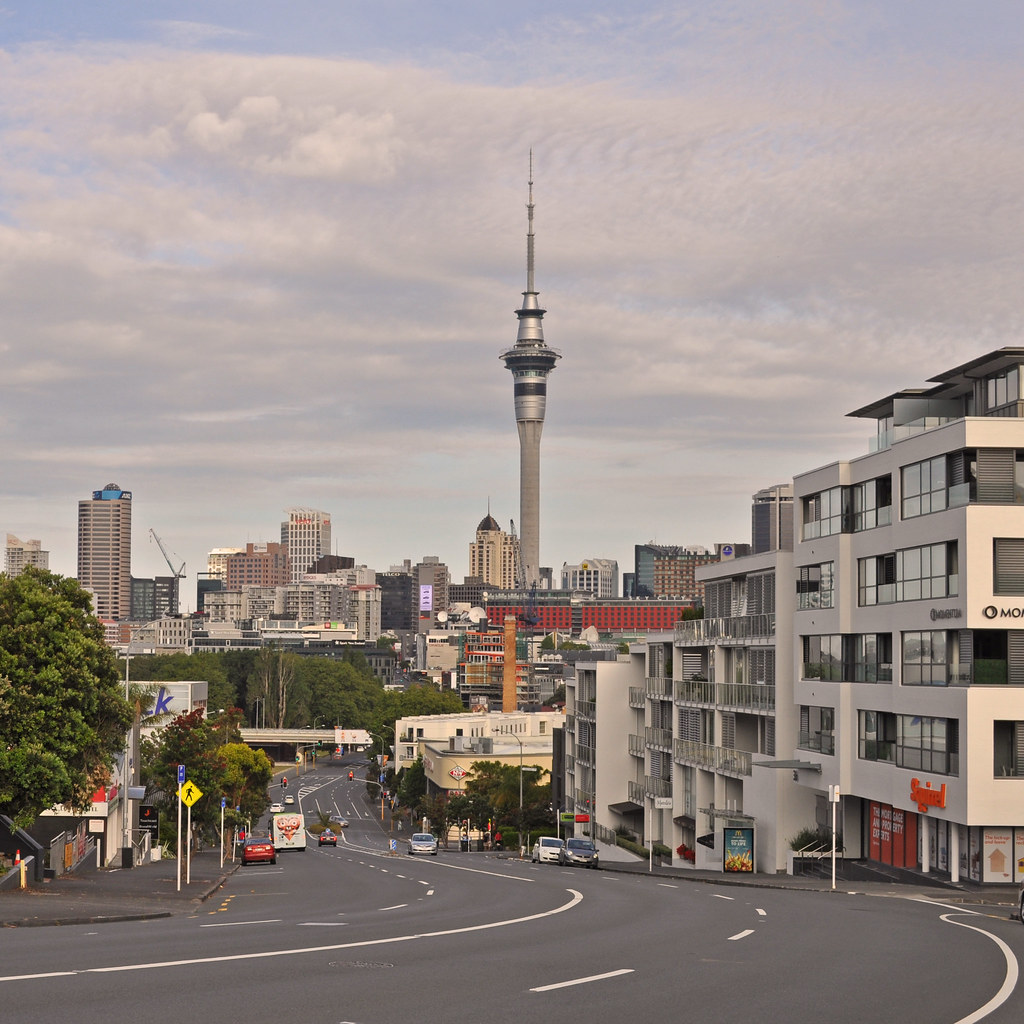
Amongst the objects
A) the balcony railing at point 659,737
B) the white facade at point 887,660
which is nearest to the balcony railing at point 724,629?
the white facade at point 887,660

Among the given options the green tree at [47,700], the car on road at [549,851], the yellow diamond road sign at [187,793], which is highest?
the green tree at [47,700]

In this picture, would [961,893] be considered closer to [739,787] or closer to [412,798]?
[739,787]

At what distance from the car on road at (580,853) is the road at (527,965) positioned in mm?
41855

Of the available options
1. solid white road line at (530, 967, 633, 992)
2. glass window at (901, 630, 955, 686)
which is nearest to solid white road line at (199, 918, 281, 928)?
solid white road line at (530, 967, 633, 992)

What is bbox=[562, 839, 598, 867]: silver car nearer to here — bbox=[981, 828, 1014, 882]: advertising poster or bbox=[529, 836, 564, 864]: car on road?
bbox=[529, 836, 564, 864]: car on road

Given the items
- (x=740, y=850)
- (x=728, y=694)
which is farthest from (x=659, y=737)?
(x=740, y=850)

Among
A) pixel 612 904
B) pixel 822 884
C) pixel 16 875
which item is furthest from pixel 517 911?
pixel 822 884

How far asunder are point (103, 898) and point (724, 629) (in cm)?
4446

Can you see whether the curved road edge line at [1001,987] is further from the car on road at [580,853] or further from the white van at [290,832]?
the white van at [290,832]

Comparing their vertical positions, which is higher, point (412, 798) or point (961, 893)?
point (961, 893)

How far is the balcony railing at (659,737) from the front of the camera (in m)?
85.5

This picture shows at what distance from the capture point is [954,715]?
47.2m

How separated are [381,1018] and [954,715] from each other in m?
36.2

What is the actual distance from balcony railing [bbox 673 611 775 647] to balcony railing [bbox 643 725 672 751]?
6.83m
